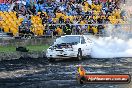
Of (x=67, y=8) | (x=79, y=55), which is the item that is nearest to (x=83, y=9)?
(x=67, y=8)

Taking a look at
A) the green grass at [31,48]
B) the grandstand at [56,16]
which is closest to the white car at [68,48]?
the green grass at [31,48]

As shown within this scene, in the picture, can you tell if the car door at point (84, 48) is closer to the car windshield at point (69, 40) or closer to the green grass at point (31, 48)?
the car windshield at point (69, 40)

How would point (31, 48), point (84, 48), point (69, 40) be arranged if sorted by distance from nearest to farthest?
point (69, 40), point (84, 48), point (31, 48)

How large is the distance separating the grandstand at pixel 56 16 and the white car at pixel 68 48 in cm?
686

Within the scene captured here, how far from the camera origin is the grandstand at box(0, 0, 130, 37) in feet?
110

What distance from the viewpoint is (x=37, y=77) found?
16781mm

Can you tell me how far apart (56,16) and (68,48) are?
10.4 metres

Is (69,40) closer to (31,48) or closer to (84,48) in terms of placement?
(84,48)

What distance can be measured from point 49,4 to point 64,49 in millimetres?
12478

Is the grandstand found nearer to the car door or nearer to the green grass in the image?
the green grass

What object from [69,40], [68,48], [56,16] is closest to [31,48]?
[69,40]

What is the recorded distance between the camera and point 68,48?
85.4 ft

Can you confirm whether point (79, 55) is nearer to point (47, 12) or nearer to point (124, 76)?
point (47, 12)

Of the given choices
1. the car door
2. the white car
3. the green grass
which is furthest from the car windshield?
the green grass
